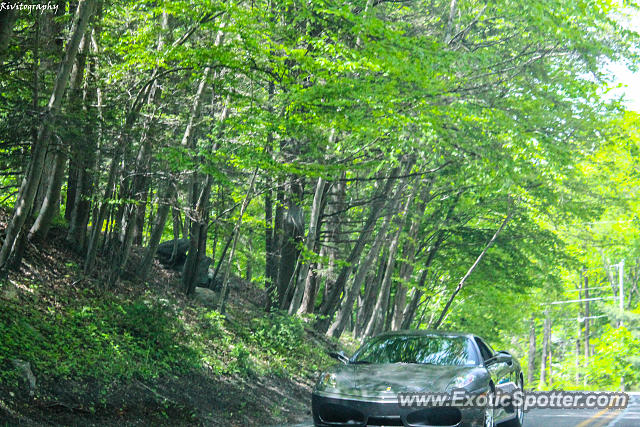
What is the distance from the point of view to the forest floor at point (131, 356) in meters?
8.41

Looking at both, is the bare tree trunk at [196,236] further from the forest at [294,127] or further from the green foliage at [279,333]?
the green foliage at [279,333]

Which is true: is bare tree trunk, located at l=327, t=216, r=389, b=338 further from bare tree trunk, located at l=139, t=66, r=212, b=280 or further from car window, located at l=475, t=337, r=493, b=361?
car window, located at l=475, t=337, r=493, b=361

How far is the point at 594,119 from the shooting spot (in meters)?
19.7

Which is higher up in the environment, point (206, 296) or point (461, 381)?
point (461, 381)

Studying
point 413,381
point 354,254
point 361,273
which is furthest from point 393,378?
point 361,273

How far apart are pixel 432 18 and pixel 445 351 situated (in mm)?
13701

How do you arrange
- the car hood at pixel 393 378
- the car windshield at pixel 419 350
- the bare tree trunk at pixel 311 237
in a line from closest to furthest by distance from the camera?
the car hood at pixel 393 378 < the car windshield at pixel 419 350 < the bare tree trunk at pixel 311 237

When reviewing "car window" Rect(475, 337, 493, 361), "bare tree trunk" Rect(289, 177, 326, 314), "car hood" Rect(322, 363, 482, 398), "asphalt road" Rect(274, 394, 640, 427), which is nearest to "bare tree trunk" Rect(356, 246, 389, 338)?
"bare tree trunk" Rect(289, 177, 326, 314)

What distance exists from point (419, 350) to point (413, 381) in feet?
4.14

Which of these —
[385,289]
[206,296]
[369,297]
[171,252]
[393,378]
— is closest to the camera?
[393,378]

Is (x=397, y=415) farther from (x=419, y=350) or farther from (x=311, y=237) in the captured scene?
(x=311, y=237)

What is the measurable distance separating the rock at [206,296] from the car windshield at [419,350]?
861cm

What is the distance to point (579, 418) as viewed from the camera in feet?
44.9

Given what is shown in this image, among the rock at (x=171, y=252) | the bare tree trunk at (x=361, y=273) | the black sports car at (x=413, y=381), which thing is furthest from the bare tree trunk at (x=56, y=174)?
the bare tree trunk at (x=361, y=273)
